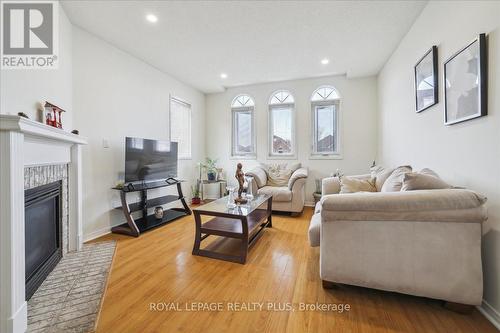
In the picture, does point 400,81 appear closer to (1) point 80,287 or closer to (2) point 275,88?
(2) point 275,88

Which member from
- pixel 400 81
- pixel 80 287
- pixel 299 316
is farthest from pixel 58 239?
pixel 400 81

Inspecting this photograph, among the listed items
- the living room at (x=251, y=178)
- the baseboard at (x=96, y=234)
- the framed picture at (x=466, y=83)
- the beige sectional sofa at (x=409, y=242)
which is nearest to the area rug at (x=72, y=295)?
the living room at (x=251, y=178)

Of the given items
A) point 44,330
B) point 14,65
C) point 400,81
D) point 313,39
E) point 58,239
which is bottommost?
point 44,330

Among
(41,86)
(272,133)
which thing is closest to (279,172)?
(272,133)

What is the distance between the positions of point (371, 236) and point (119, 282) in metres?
2.03

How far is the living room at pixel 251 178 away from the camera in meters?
1.38

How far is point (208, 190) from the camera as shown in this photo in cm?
530

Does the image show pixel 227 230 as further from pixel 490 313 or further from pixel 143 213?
pixel 490 313

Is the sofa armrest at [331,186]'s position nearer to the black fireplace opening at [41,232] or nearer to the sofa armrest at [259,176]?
the sofa armrest at [259,176]

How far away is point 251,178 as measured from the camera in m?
3.93

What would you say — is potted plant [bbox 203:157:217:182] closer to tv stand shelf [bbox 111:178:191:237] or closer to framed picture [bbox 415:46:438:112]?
tv stand shelf [bbox 111:178:191:237]

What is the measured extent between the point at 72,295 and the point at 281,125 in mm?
4297

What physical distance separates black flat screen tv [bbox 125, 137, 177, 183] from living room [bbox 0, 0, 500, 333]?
0.10ft
